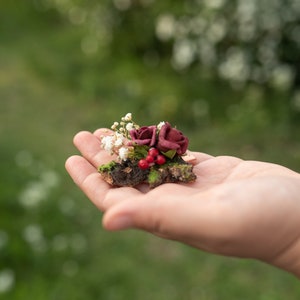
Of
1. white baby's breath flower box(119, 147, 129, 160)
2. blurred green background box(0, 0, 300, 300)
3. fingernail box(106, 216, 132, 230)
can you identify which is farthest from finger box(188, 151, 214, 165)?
blurred green background box(0, 0, 300, 300)

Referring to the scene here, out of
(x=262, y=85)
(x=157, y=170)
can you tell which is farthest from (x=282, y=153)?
(x=157, y=170)

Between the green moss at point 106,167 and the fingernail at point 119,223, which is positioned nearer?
the fingernail at point 119,223

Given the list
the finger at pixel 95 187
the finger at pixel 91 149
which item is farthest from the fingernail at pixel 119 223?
the finger at pixel 91 149

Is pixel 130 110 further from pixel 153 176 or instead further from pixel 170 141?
pixel 153 176

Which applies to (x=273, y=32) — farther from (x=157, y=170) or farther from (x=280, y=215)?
(x=280, y=215)

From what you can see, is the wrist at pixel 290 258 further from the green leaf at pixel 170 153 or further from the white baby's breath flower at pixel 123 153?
the white baby's breath flower at pixel 123 153

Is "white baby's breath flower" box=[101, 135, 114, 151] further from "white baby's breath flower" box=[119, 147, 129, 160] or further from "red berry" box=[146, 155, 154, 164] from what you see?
"red berry" box=[146, 155, 154, 164]

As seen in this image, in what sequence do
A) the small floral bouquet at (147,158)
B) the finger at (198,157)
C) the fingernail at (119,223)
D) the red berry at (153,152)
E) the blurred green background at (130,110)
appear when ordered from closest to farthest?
the fingernail at (119,223), the small floral bouquet at (147,158), the red berry at (153,152), the finger at (198,157), the blurred green background at (130,110)
